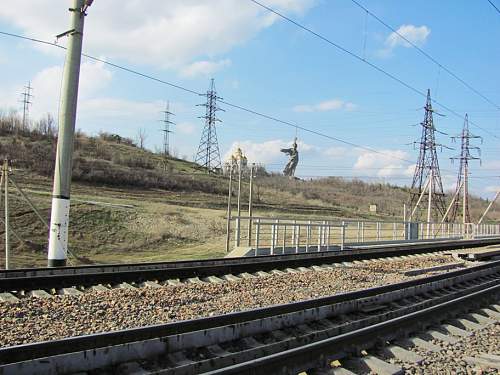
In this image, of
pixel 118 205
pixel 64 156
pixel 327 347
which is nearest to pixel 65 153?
pixel 64 156

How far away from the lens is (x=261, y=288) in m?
11.2

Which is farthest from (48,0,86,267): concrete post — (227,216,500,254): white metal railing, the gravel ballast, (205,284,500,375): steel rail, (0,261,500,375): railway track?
(227,216,500,254): white metal railing

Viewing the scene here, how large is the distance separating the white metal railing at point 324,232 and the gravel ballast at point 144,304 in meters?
7.01

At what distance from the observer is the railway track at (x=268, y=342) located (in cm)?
506

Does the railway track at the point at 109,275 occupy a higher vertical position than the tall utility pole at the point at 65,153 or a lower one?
lower

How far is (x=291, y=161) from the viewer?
110375 millimetres

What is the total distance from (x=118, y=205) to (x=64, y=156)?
67.6 ft

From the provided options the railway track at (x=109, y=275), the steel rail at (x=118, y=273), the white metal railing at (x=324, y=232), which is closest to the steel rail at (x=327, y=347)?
the railway track at (x=109, y=275)

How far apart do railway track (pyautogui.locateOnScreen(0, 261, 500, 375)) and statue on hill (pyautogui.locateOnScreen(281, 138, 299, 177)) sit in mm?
97950

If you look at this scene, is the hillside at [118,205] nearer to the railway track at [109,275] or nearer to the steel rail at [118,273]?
the steel rail at [118,273]

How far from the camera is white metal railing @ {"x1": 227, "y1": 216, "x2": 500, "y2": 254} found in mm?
20297

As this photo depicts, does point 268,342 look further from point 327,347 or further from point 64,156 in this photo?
point 64,156

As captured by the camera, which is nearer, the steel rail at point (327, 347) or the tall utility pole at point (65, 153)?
the steel rail at point (327, 347)

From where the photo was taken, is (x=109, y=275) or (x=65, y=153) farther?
(x=65, y=153)
